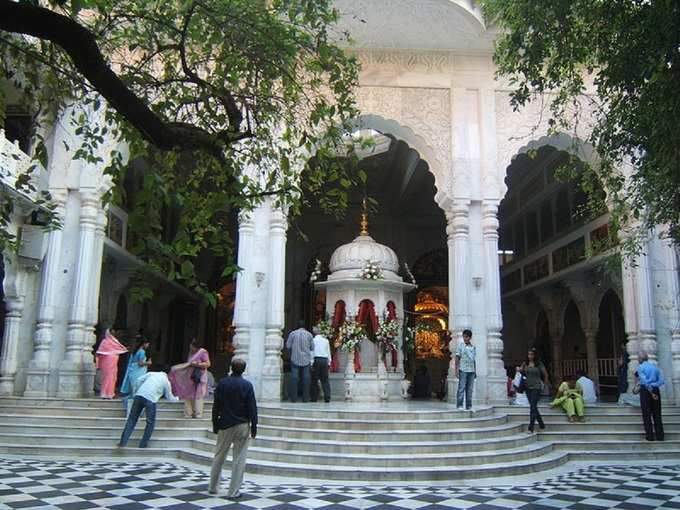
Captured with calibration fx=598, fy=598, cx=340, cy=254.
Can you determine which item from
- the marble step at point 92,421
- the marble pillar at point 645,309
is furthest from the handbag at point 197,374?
the marble pillar at point 645,309

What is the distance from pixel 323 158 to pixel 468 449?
4660mm

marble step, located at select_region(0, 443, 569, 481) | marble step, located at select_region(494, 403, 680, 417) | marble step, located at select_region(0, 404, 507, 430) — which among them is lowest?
marble step, located at select_region(0, 443, 569, 481)

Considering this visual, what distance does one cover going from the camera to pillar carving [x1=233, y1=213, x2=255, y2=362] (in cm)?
1078

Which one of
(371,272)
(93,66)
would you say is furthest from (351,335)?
(93,66)

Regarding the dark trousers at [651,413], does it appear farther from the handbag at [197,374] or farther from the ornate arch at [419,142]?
the handbag at [197,374]

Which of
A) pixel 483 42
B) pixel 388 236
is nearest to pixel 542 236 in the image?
pixel 388 236

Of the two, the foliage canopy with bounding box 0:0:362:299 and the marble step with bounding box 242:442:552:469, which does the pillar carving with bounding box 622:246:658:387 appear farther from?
the foliage canopy with bounding box 0:0:362:299

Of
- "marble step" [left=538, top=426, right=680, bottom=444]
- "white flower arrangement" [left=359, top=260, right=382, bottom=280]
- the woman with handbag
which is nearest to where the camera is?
the woman with handbag

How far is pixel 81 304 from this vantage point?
1088 cm

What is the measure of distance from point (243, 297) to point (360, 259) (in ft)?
9.47

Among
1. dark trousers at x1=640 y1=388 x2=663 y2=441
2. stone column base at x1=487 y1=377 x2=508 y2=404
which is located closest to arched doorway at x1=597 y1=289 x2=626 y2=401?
stone column base at x1=487 y1=377 x2=508 y2=404

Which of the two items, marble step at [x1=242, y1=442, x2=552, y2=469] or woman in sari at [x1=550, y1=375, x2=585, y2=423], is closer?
marble step at [x1=242, y1=442, x2=552, y2=469]

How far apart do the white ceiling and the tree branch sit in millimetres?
7548

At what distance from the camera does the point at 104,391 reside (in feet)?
33.5
